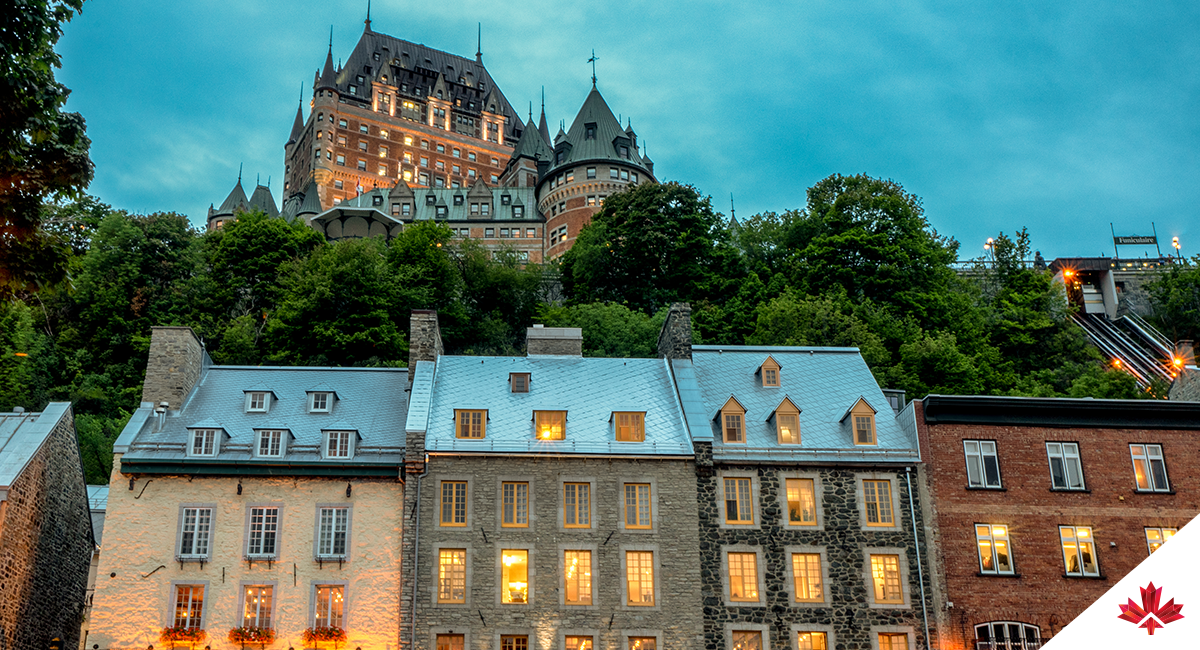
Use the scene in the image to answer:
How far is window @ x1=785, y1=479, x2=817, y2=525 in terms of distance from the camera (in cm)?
3184

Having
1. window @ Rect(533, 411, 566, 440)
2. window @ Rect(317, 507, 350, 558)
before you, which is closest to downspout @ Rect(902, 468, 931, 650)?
window @ Rect(317, 507, 350, 558)

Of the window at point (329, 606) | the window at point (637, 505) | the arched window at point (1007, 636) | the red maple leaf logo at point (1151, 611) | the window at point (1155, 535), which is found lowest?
the red maple leaf logo at point (1151, 611)

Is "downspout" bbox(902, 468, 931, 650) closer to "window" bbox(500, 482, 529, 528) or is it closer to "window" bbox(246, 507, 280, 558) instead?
"window" bbox(500, 482, 529, 528)

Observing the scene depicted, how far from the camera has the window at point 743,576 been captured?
101ft

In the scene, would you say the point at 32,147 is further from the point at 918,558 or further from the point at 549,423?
the point at 918,558

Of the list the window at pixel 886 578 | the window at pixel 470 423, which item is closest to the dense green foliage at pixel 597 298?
the window at pixel 886 578

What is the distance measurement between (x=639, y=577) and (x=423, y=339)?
1161 cm

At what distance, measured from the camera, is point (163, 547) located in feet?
97.8

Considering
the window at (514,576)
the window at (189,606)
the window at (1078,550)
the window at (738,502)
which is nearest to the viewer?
the window at (189,606)

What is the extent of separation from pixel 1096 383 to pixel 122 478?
4656 centimetres

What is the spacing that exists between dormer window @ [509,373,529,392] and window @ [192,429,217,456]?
984 cm

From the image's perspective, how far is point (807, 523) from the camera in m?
31.8

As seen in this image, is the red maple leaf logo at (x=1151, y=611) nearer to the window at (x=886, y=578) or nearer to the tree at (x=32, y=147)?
the tree at (x=32, y=147)

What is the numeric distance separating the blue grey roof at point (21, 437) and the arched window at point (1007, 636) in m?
29.1
